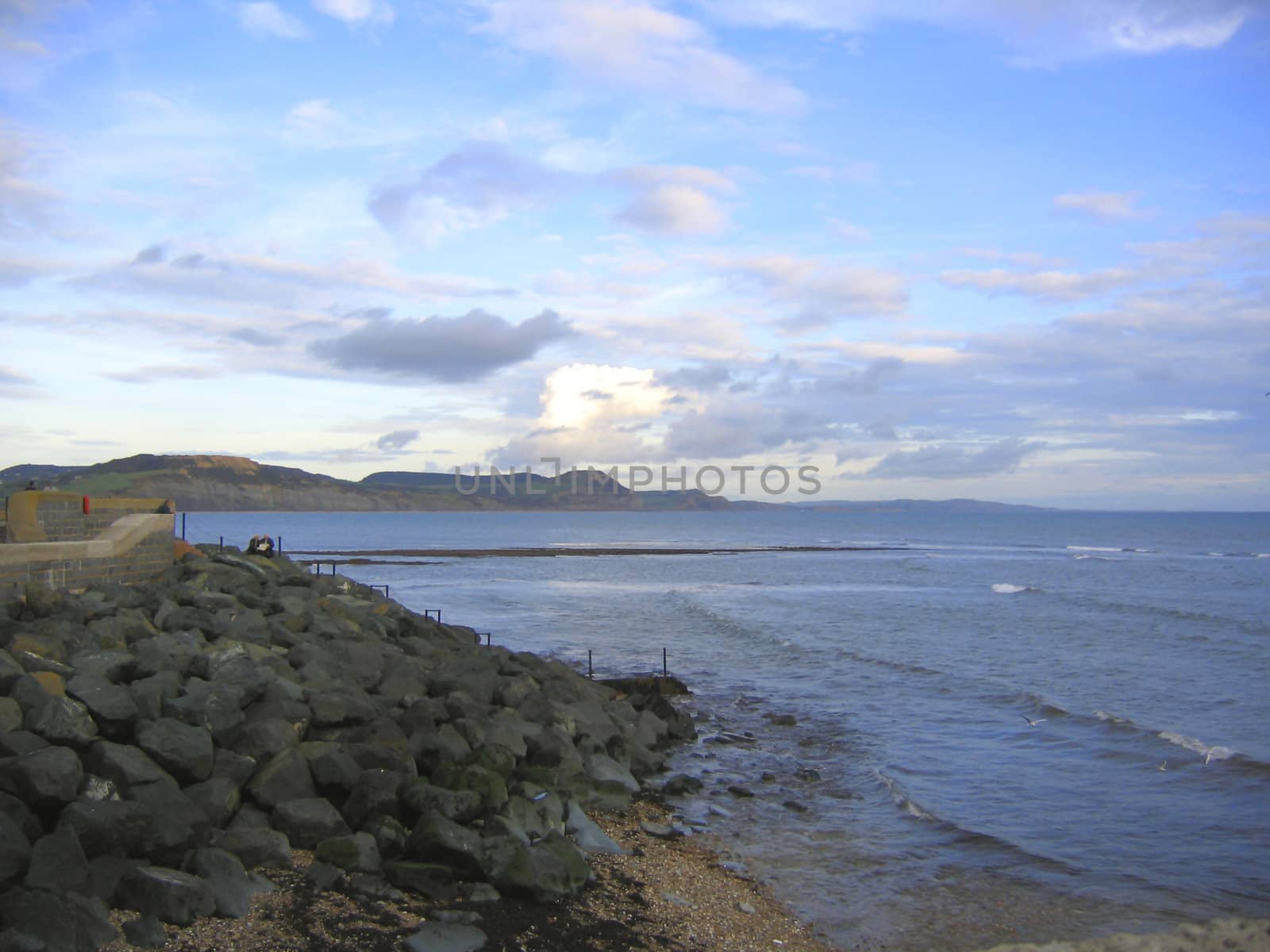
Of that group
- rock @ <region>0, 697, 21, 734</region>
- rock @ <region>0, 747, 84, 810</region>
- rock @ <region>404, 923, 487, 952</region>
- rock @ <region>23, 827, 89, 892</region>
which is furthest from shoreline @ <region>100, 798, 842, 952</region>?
rock @ <region>0, 697, 21, 734</region>

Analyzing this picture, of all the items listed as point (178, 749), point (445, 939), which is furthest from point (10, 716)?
point (445, 939)

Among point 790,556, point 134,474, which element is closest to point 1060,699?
point 790,556

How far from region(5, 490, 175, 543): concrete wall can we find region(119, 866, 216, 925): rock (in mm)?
10634

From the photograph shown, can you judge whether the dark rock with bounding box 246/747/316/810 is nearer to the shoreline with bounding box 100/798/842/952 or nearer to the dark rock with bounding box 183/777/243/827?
the dark rock with bounding box 183/777/243/827

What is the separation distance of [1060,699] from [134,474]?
602ft

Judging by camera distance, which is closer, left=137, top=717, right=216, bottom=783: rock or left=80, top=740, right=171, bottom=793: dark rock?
left=80, top=740, right=171, bottom=793: dark rock

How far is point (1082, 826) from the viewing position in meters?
12.2

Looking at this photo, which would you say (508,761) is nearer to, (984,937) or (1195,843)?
(984,937)

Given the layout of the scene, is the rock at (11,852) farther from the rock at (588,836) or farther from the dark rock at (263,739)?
the rock at (588,836)

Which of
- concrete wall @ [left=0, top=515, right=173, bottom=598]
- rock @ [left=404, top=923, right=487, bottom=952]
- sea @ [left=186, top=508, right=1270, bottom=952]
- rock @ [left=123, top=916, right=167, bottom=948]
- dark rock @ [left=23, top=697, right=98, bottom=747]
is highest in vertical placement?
concrete wall @ [left=0, top=515, right=173, bottom=598]

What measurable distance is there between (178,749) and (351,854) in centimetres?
184

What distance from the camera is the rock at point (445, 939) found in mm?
6707

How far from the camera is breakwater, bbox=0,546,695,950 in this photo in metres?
6.79

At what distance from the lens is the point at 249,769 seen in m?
8.91
